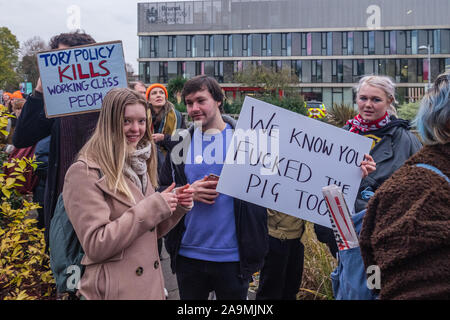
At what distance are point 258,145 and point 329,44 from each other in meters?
52.9

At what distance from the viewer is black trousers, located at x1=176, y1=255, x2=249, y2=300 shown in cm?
254

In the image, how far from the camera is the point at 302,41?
52500mm

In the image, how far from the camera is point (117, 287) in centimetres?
188

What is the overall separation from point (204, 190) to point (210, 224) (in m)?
0.24

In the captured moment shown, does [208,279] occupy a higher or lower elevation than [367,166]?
lower

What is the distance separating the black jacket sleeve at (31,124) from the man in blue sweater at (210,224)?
0.97 m

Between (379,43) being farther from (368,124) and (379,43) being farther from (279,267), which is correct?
(279,267)

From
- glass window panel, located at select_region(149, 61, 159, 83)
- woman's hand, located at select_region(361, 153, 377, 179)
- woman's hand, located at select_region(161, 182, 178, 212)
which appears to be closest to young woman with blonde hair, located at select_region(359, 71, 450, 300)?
woman's hand, located at select_region(161, 182, 178, 212)

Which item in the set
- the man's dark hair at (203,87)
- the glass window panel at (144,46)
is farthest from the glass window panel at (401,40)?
the man's dark hair at (203,87)

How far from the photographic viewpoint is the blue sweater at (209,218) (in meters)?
2.55

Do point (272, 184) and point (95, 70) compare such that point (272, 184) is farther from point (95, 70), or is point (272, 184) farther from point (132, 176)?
point (95, 70)

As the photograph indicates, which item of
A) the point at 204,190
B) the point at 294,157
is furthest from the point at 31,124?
the point at 294,157

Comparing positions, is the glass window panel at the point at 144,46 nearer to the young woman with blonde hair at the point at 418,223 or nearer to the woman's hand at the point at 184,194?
the woman's hand at the point at 184,194
